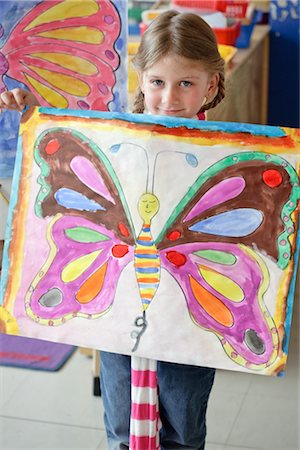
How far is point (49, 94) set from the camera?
1653mm

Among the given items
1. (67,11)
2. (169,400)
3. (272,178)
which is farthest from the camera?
(67,11)

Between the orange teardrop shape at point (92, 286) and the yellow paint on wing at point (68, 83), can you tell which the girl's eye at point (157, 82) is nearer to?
the yellow paint on wing at point (68, 83)

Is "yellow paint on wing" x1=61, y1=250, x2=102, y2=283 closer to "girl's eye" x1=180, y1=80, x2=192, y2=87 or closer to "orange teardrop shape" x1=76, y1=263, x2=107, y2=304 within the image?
"orange teardrop shape" x1=76, y1=263, x2=107, y2=304

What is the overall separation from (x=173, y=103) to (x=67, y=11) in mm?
320

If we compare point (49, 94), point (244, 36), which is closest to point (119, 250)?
point (49, 94)

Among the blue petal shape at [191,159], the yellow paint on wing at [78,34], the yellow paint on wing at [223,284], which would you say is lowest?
the yellow paint on wing at [223,284]

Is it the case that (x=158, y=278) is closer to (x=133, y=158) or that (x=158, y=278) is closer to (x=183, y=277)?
(x=183, y=277)

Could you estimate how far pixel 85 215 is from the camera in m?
1.42

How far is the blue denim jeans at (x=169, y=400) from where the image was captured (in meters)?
1.51

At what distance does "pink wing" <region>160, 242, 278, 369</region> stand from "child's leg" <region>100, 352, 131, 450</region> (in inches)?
9.0

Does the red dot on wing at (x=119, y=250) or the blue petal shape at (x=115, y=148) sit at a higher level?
the blue petal shape at (x=115, y=148)

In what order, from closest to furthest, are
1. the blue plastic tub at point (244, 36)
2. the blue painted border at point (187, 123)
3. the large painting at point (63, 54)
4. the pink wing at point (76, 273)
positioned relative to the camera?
1. the blue painted border at point (187, 123)
2. the pink wing at point (76, 273)
3. the large painting at point (63, 54)
4. the blue plastic tub at point (244, 36)

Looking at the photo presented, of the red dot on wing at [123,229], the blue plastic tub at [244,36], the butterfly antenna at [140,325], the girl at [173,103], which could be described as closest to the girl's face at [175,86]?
the girl at [173,103]

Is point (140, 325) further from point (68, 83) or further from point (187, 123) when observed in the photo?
point (68, 83)
